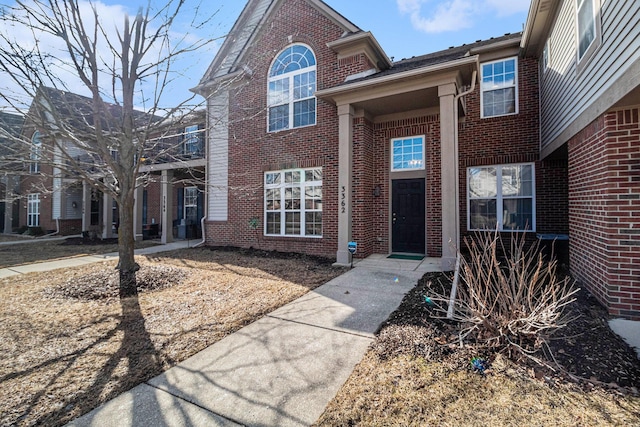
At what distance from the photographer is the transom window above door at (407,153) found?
857 centimetres

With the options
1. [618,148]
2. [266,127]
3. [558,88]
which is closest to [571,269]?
[618,148]

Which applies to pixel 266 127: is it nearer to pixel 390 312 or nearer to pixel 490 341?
pixel 390 312

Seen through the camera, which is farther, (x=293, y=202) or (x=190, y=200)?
(x=190, y=200)

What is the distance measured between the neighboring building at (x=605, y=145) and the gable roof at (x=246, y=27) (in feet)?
18.9

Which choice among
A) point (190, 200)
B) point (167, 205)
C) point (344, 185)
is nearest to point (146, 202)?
point (190, 200)

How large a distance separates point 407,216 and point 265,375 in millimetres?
6658

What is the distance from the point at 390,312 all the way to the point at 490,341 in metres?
1.40

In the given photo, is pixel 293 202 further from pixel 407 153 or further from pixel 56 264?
pixel 56 264

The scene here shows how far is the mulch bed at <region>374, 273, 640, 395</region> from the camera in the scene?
2664 mm

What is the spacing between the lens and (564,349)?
3092mm

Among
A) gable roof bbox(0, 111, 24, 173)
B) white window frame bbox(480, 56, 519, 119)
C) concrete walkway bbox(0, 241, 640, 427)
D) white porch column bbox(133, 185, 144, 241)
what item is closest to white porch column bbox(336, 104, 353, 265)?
concrete walkway bbox(0, 241, 640, 427)

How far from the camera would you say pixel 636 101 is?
12.3ft

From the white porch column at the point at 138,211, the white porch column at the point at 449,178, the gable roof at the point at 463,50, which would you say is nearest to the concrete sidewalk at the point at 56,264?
the white porch column at the point at 138,211

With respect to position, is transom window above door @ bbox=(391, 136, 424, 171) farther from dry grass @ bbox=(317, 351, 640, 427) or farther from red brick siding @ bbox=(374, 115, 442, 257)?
dry grass @ bbox=(317, 351, 640, 427)
